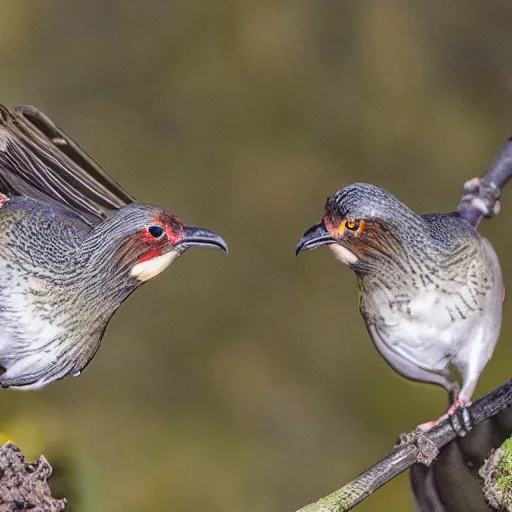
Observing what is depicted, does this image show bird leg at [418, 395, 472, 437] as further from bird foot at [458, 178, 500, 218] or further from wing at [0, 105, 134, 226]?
wing at [0, 105, 134, 226]

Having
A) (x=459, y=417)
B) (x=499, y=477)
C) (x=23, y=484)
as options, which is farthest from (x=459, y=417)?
(x=23, y=484)

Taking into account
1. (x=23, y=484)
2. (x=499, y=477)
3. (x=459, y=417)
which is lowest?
(x=23, y=484)

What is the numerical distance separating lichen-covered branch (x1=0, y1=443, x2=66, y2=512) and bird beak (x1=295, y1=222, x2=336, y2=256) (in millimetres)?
603

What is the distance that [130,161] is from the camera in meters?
1.29

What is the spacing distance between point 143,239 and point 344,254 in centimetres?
36

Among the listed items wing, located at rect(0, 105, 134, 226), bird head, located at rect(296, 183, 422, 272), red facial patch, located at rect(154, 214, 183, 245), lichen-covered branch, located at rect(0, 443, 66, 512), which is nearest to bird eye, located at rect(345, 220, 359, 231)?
bird head, located at rect(296, 183, 422, 272)

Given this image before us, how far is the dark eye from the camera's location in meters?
1.16

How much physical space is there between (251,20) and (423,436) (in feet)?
2.85

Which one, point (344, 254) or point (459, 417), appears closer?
point (344, 254)

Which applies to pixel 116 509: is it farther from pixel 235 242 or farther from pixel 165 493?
pixel 235 242

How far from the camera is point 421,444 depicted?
1.30 metres

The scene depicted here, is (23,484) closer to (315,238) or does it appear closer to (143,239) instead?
(143,239)

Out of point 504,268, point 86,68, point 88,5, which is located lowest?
point 504,268

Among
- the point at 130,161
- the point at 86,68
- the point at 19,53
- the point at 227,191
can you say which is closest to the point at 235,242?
the point at 227,191
